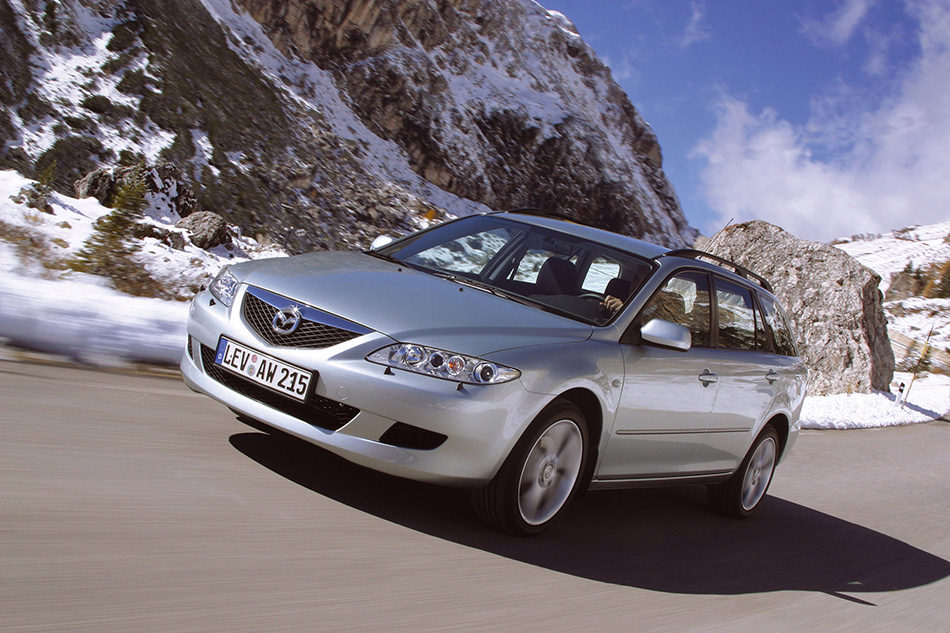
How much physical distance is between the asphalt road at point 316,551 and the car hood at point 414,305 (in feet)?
2.83

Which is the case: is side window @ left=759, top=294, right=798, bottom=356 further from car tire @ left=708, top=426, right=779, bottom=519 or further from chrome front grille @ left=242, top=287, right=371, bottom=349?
chrome front grille @ left=242, top=287, right=371, bottom=349

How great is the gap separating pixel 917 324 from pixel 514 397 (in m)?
33.5

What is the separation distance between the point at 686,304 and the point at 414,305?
1978 mm

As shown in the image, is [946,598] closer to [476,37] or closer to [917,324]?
[917,324]

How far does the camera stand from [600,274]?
5141mm

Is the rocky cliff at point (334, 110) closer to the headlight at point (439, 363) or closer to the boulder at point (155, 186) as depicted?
the boulder at point (155, 186)

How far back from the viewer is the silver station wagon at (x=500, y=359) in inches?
151

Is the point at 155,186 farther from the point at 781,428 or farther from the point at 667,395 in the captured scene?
the point at 667,395

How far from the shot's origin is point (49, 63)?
29.2 meters

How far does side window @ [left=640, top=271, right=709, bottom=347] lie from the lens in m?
5.03


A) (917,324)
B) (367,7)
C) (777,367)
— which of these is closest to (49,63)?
(367,7)

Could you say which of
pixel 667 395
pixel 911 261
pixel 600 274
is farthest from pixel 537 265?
pixel 911 261

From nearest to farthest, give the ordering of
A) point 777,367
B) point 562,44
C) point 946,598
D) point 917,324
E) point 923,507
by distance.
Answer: point 946,598, point 777,367, point 923,507, point 917,324, point 562,44

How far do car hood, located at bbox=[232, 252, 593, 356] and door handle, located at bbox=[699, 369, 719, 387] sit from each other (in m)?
1.10
